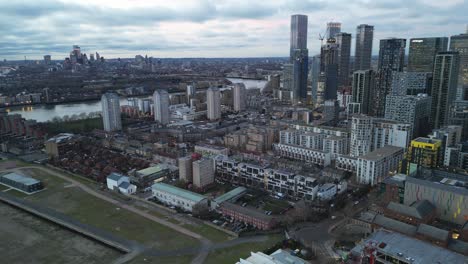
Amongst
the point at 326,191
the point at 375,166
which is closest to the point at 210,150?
the point at 326,191

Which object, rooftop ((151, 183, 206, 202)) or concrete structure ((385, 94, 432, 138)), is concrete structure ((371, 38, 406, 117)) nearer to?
concrete structure ((385, 94, 432, 138))

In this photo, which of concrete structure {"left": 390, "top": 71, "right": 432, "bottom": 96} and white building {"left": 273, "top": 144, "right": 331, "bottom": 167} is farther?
concrete structure {"left": 390, "top": 71, "right": 432, "bottom": 96}

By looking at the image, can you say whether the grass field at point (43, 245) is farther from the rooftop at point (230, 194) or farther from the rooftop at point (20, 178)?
the rooftop at point (230, 194)

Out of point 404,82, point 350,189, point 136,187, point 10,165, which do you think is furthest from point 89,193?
point 404,82

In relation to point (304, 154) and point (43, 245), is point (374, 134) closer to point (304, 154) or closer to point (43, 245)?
point (304, 154)

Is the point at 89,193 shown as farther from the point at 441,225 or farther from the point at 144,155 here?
the point at 441,225

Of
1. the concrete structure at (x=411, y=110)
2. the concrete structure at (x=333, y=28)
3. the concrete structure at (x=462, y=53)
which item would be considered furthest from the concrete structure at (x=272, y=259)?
the concrete structure at (x=333, y=28)

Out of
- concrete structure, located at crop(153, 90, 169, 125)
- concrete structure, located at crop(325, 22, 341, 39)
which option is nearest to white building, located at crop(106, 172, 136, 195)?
concrete structure, located at crop(153, 90, 169, 125)
